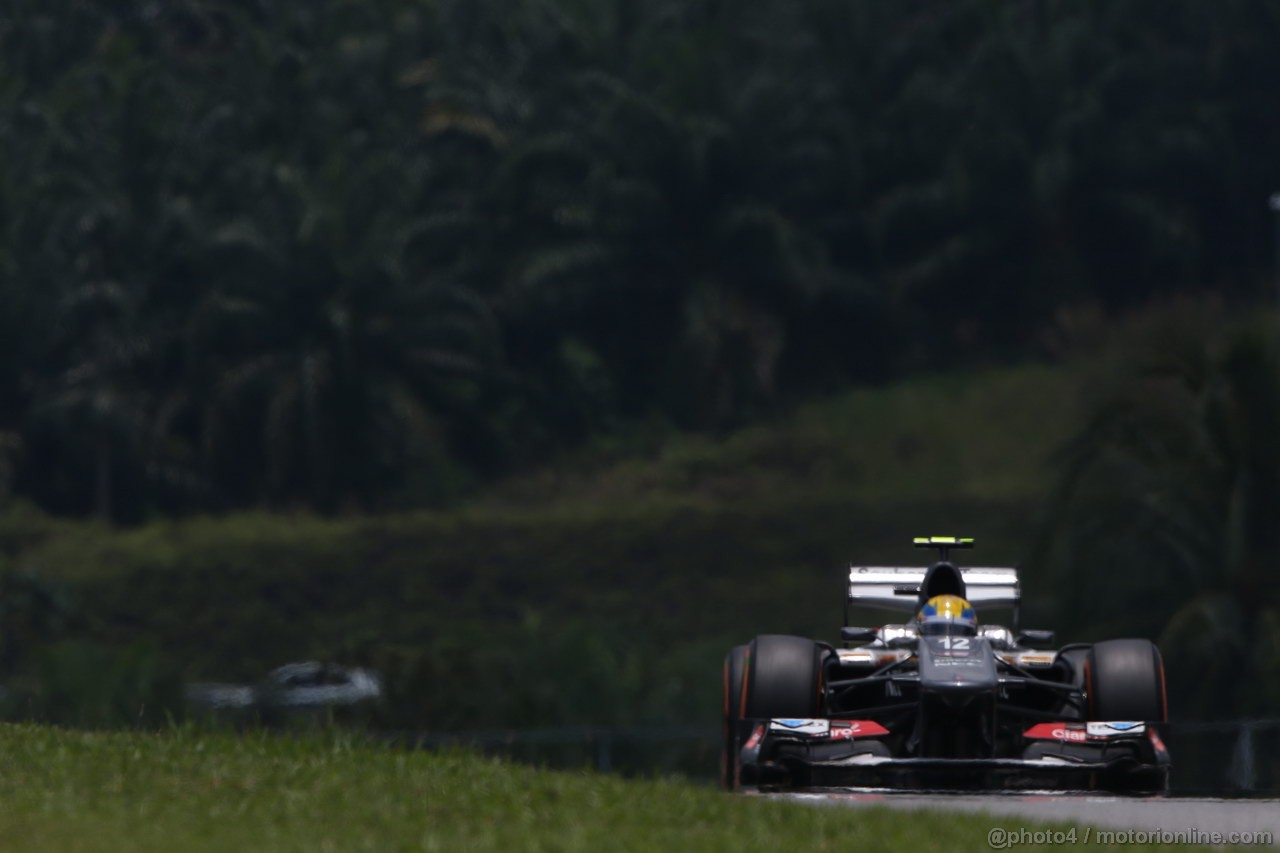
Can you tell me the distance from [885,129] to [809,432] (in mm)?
8100

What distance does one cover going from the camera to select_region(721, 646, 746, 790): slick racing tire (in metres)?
11.6

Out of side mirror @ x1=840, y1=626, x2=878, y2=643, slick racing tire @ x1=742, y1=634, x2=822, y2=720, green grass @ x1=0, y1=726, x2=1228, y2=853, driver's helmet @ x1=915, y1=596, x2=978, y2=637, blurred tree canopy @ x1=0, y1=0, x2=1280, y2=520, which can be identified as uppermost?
blurred tree canopy @ x1=0, y1=0, x2=1280, y2=520

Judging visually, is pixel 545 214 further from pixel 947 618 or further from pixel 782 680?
pixel 782 680

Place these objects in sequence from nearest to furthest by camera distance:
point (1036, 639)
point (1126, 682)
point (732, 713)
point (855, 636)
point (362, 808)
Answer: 1. point (362, 808)
2. point (1126, 682)
3. point (732, 713)
4. point (855, 636)
5. point (1036, 639)

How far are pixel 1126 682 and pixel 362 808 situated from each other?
499 cm

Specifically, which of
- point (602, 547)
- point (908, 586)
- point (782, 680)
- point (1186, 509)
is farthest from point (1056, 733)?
point (602, 547)

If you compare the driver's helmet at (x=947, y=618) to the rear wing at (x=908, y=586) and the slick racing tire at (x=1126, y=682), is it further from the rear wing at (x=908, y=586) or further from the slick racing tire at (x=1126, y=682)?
the rear wing at (x=908, y=586)

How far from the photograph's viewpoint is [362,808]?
777cm

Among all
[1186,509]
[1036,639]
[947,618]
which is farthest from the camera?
[1186,509]

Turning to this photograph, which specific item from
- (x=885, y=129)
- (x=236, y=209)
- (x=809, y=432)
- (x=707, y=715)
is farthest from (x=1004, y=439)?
(x=707, y=715)

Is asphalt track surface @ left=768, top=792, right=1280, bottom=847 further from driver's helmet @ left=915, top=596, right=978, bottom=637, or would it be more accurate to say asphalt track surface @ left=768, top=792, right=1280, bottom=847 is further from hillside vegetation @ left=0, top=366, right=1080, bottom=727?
hillside vegetation @ left=0, top=366, right=1080, bottom=727

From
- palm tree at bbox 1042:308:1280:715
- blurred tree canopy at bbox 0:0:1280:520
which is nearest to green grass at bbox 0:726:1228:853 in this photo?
palm tree at bbox 1042:308:1280:715

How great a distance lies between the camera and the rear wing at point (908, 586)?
1346 cm

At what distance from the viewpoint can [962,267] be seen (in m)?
51.4
